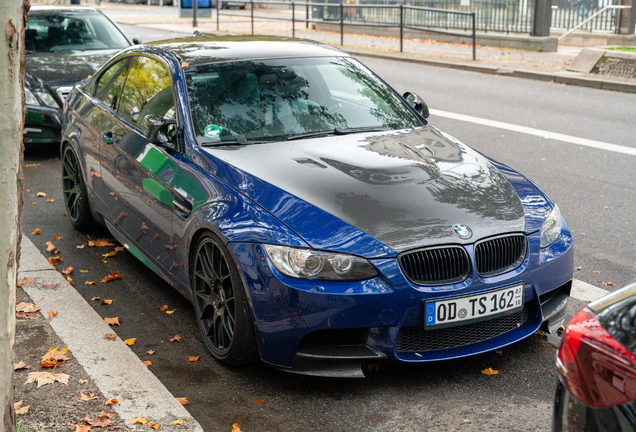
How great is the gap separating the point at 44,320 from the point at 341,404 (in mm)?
2063

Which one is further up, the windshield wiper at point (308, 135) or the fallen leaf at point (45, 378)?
the windshield wiper at point (308, 135)

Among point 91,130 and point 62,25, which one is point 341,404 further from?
point 62,25

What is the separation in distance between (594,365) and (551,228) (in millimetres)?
2122

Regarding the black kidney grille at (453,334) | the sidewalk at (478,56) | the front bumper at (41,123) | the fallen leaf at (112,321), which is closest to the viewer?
the black kidney grille at (453,334)

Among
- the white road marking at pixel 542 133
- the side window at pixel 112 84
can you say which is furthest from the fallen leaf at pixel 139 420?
the white road marking at pixel 542 133

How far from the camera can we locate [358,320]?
11.7 ft

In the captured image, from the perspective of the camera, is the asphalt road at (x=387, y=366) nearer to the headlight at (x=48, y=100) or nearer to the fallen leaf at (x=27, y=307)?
the fallen leaf at (x=27, y=307)

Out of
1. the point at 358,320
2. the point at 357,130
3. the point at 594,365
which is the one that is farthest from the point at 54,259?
the point at 594,365

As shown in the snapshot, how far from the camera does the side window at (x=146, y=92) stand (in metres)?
5.01

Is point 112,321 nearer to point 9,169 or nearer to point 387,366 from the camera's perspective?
point 387,366

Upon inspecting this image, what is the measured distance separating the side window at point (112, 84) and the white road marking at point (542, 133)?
5889 millimetres

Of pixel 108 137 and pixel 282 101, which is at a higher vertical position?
pixel 282 101

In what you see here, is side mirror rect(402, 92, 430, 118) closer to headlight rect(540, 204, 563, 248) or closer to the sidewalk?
headlight rect(540, 204, 563, 248)

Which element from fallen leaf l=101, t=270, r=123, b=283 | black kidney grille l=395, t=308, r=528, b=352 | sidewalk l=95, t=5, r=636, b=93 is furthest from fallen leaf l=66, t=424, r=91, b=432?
sidewalk l=95, t=5, r=636, b=93
